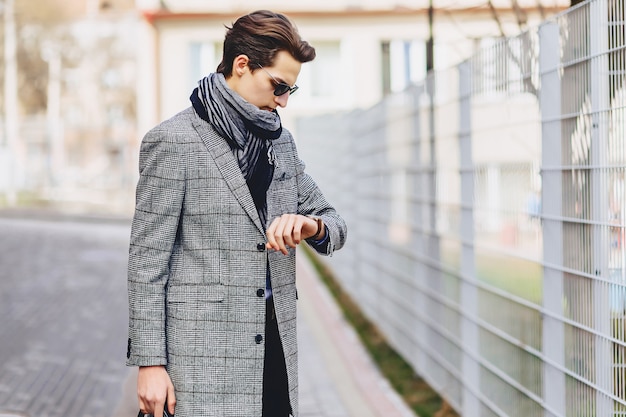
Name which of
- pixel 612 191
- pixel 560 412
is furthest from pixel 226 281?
pixel 560 412

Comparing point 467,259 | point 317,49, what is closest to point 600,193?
point 467,259

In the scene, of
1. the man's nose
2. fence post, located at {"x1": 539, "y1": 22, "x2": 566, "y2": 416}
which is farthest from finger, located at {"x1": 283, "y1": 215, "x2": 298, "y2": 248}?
fence post, located at {"x1": 539, "y1": 22, "x2": 566, "y2": 416}

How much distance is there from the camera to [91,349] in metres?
9.31

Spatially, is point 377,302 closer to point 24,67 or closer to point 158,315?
point 158,315

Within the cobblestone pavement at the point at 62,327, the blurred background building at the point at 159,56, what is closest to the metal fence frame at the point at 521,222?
the blurred background building at the point at 159,56

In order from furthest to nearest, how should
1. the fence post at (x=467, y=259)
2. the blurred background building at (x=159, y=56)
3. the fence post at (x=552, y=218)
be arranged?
the blurred background building at (x=159, y=56) → the fence post at (x=467, y=259) → the fence post at (x=552, y=218)

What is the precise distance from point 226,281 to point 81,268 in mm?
12741

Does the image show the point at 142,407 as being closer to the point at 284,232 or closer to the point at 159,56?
the point at 284,232

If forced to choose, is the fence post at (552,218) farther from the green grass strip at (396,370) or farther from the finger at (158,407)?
the green grass strip at (396,370)

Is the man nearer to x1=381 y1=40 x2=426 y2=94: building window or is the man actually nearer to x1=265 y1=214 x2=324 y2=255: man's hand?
x1=265 y1=214 x2=324 y2=255: man's hand

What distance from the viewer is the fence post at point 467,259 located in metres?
5.94

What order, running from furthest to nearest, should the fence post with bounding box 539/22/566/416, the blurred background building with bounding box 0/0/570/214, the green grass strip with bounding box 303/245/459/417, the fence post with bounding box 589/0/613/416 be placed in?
the blurred background building with bounding box 0/0/570/214 → the green grass strip with bounding box 303/245/459/417 → the fence post with bounding box 539/22/566/416 → the fence post with bounding box 589/0/613/416

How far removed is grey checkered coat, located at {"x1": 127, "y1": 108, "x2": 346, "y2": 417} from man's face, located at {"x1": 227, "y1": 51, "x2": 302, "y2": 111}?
15 cm

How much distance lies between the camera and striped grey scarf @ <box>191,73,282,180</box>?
3020mm
